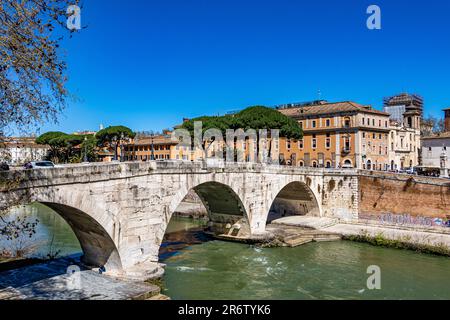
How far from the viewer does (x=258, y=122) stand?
40531mm

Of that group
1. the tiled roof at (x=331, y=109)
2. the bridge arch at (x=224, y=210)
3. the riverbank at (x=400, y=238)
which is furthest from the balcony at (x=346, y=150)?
the bridge arch at (x=224, y=210)

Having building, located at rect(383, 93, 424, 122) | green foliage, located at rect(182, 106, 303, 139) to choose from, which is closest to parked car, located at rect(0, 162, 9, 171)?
green foliage, located at rect(182, 106, 303, 139)

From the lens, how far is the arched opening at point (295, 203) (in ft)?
106

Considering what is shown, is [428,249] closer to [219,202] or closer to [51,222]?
[219,202]

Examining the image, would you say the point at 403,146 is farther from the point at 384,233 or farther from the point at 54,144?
the point at 54,144

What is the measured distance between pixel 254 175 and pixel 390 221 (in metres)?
12.2

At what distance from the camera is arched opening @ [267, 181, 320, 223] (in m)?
32.3

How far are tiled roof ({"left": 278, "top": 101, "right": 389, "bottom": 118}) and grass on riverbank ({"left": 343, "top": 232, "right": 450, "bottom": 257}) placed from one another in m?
23.5

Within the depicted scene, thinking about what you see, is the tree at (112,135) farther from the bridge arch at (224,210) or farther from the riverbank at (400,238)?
the riverbank at (400,238)

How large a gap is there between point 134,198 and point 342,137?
37.1 metres

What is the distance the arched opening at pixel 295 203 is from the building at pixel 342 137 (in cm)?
1387

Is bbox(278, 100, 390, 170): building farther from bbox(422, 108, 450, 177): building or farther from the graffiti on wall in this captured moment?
the graffiti on wall

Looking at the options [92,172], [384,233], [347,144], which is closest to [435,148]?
[347,144]

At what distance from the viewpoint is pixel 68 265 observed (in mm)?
14477
